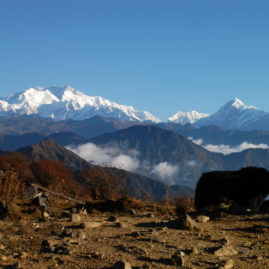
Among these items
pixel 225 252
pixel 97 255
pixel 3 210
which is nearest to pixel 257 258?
pixel 225 252

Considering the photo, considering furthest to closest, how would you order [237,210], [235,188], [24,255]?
[235,188] → [237,210] → [24,255]

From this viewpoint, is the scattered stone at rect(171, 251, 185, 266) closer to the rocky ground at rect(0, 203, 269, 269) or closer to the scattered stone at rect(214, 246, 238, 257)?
the rocky ground at rect(0, 203, 269, 269)

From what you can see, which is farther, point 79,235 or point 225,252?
point 79,235

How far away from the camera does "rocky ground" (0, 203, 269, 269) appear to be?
21.8 feet

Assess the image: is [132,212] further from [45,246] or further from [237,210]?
[45,246]

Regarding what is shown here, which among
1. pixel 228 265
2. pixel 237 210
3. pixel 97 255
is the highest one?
pixel 237 210

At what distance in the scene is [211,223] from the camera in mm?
10914

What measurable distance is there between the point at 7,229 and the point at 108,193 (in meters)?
9.06

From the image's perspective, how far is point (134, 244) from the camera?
8.05 meters

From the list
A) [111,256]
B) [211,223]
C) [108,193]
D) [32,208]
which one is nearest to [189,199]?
[108,193]

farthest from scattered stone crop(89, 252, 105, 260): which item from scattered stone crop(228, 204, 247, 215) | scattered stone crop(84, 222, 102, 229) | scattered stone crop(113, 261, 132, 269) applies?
scattered stone crop(228, 204, 247, 215)

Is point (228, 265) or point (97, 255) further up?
point (228, 265)

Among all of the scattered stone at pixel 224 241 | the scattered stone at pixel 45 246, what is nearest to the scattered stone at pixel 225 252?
the scattered stone at pixel 224 241

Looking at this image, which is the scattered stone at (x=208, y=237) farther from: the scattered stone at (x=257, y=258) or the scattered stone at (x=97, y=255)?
the scattered stone at (x=97, y=255)
